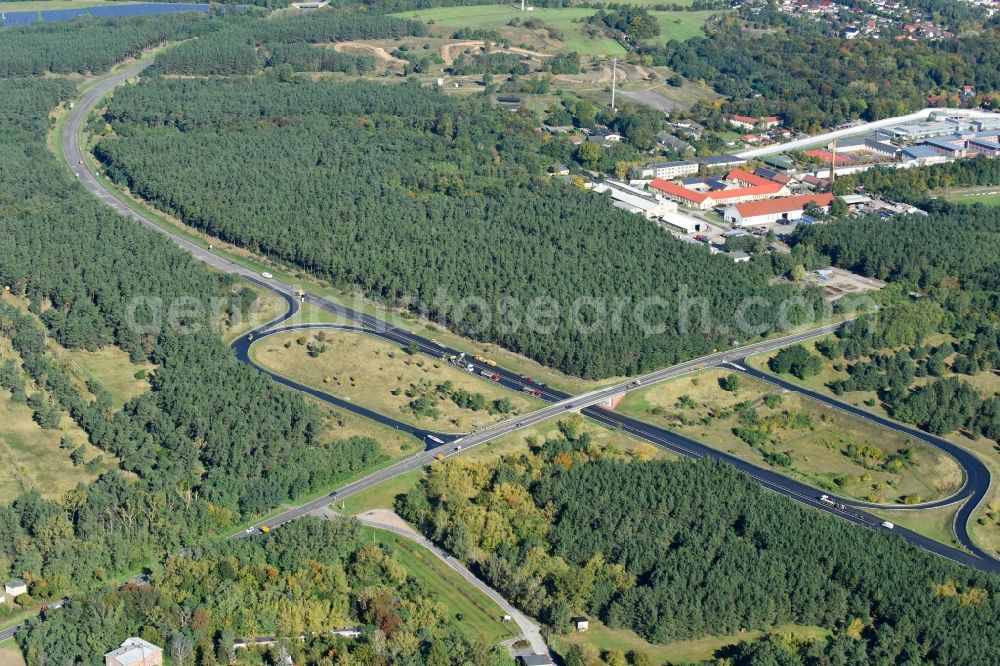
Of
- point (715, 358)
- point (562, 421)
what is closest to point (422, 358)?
point (562, 421)

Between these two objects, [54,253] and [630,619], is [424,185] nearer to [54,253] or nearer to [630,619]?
[54,253]

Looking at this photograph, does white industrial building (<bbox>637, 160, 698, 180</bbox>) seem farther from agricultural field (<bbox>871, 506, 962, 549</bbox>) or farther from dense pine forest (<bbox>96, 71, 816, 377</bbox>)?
agricultural field (<bbox>871, 506, 962, 549</bbox>)

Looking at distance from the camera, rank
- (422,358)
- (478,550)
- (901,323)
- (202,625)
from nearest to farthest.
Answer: (202,625) < (478,550) < (422,358) < (901,323)

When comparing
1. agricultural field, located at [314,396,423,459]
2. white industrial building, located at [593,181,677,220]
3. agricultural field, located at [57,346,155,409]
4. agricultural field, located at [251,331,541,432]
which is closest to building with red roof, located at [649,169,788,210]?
white industrial building, located at [593,181,677,220]

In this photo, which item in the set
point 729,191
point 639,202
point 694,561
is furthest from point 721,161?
point 694,561

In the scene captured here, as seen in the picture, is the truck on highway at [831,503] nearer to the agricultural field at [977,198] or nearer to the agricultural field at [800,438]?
the agricultural field at [800,438]

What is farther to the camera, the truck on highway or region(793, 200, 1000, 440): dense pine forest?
region(793, 200, 1000, 440): dense pine forest
